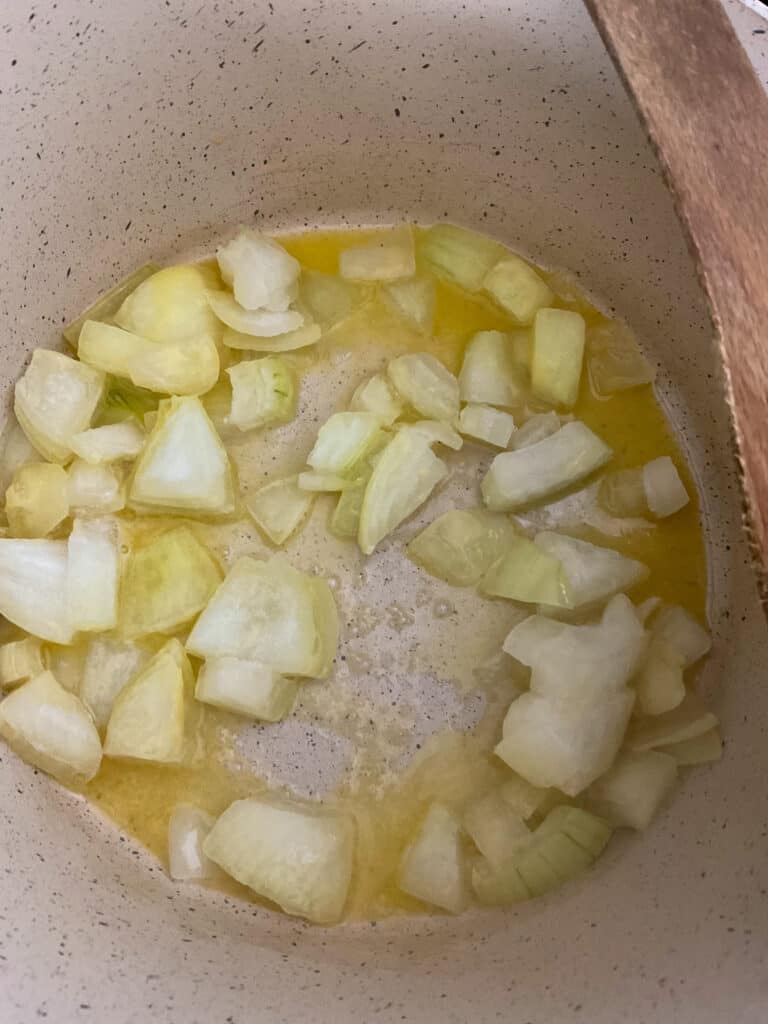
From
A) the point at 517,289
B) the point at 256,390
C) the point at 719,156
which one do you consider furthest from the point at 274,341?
the point at 719,156

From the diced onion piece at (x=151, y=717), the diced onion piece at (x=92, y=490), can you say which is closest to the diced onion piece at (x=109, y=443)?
the diced onion piece at (x=92, y=490)

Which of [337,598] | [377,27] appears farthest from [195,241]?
[337,598]

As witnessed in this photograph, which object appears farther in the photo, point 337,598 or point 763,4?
point 337,598

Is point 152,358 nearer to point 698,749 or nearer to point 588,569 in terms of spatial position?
point 588,569

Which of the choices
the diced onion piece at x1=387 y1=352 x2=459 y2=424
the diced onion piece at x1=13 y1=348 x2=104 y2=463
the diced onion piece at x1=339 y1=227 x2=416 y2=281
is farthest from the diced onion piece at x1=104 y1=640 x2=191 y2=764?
the diced onion piece at x1=339 y1=227 x2=416 y2=281

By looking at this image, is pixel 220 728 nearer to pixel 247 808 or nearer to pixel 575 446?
pixel 247 808

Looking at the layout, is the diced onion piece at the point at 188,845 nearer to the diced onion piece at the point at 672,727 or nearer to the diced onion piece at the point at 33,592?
the diced onion piece at the point at 33,592
